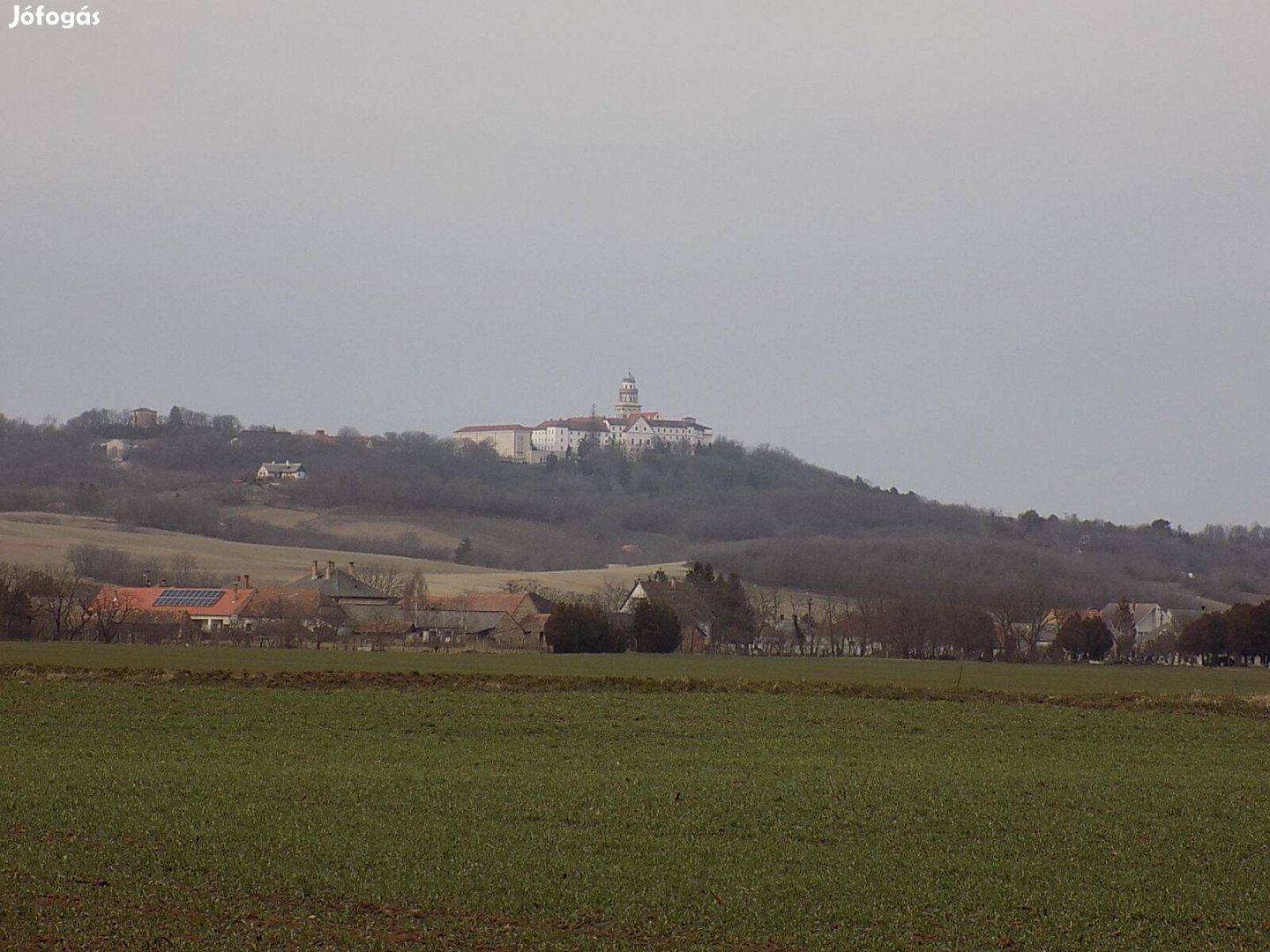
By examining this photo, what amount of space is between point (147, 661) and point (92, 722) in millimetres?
23027

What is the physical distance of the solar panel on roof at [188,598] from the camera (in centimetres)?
9881

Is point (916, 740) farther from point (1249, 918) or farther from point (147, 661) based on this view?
point (147, 661)

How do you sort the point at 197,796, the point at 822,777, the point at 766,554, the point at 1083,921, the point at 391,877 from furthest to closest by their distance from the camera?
1. the point at 766,554
2. the point at 822,777
3. the point at 197,796
4. the point at 391,877
5. the point at 1083,921

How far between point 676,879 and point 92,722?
1749 cm

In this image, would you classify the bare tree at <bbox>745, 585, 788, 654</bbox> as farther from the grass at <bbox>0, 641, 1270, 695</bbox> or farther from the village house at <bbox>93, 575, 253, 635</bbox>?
the village house at <bbox>93, 575, 253, 635</bbox>

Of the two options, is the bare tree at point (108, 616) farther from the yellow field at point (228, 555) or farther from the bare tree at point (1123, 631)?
the bare tree at point (1123, 631)

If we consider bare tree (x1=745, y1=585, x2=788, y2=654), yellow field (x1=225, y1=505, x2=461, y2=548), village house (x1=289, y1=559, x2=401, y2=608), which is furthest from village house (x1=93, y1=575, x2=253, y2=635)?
yellow field (x1=225, y1=505, x2=461, y2=548)

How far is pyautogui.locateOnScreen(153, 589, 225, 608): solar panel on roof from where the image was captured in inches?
3890

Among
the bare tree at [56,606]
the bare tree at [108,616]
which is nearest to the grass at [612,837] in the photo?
the bare tree at [108,616]

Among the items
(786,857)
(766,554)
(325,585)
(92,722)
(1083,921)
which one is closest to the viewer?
(1083,921)

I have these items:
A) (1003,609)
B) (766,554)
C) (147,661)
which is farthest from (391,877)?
(766,554)

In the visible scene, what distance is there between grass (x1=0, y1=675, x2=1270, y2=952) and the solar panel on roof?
237 ft

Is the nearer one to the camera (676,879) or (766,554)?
(676,879)

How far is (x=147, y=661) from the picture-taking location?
1965 inches
